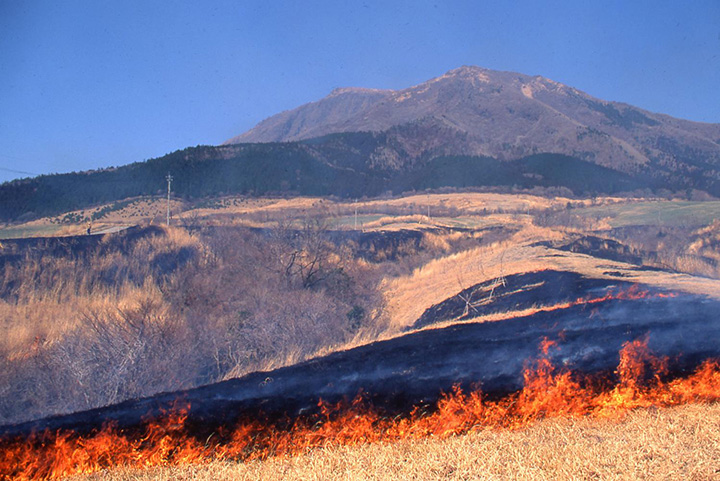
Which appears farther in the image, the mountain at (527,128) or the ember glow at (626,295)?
the mountain at (527,128)

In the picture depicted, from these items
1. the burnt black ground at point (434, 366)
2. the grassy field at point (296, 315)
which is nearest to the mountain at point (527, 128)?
the grassy field at point (296, 315)

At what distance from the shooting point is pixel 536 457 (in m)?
4.32

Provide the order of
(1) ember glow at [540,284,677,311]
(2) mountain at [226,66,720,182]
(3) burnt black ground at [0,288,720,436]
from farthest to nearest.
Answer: (2) mountain at [226,66,720,182] → (1) ember glow at [540,284,677,311] → (3) burnt black ground at [0,288,720,436]

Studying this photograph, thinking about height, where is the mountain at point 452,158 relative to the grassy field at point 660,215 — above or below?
above

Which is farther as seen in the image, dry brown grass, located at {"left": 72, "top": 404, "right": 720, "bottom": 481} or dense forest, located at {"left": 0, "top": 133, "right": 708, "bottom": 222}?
dense forest, located at {"left": 0, "top": 133, "right": 708, "bottom": 222}

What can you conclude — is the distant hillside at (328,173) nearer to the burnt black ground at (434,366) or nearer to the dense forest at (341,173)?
the dense forest at (341,173)

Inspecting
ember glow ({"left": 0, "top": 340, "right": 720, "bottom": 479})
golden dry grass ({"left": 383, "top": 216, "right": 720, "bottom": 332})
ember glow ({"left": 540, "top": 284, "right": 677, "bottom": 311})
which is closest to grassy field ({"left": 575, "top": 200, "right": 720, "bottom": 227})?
golden dry grass ({"left": 383, "top": 216, "right": 720, "bottom": 332})

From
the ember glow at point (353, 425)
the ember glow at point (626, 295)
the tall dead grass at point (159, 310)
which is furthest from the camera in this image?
the ember glow at point (626, 295)

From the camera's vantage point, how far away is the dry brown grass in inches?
161

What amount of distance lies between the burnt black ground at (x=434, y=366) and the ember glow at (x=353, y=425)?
22 cm

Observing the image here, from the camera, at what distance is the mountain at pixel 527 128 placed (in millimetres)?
95875

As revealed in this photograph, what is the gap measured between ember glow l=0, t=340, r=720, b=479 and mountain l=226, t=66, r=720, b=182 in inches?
3395

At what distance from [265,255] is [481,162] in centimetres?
8116

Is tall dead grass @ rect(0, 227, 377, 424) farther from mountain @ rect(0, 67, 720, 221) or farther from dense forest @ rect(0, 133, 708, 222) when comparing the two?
dense forest @ rect(0, 133, 708, 222)
